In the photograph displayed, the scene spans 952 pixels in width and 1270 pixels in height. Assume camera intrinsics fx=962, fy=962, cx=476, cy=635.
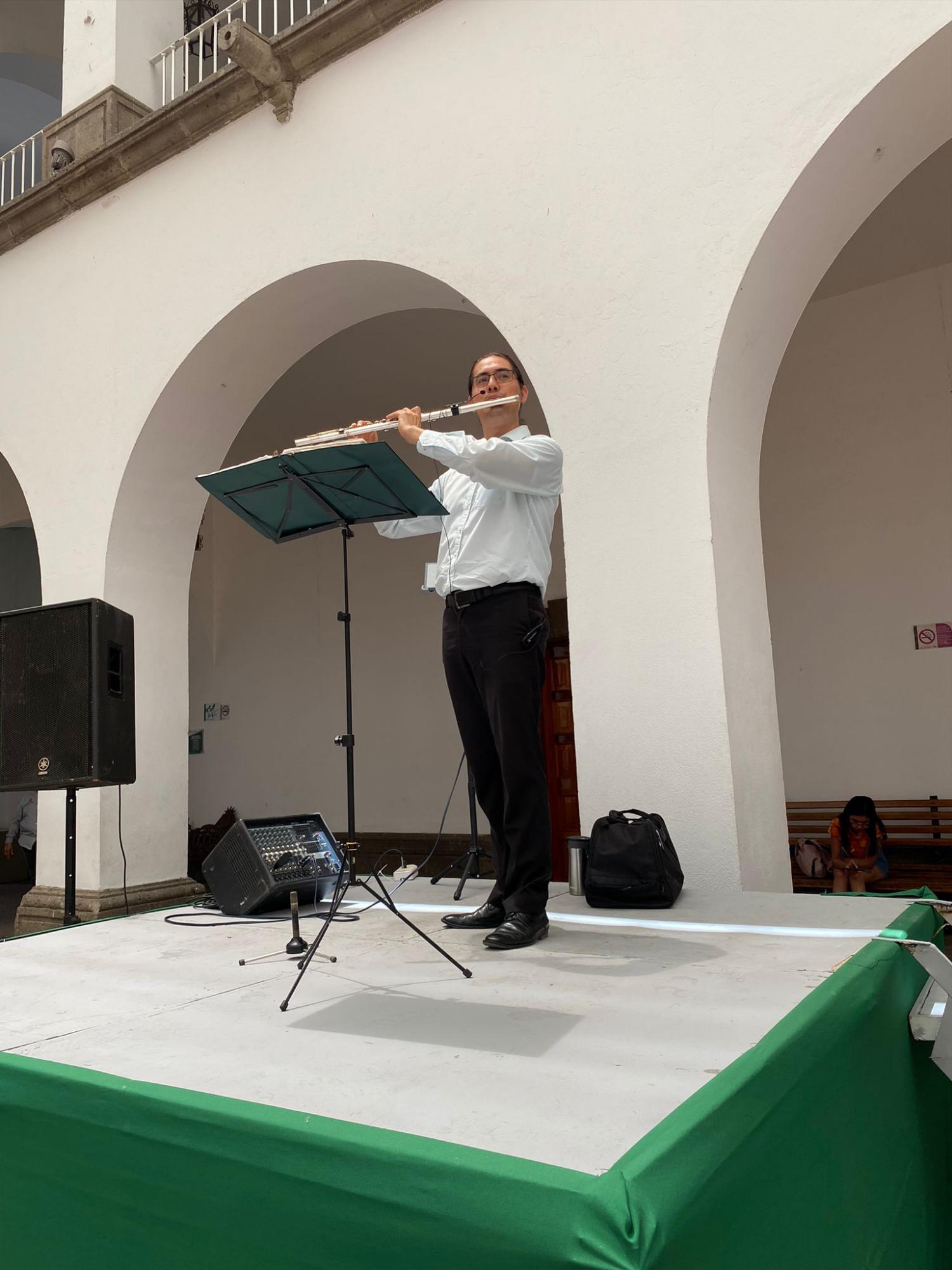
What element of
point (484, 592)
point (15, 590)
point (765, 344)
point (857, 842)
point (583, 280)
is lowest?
point (857, 842)

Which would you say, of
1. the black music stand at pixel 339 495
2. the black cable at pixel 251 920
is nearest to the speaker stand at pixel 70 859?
the black cable at pixel 251 920

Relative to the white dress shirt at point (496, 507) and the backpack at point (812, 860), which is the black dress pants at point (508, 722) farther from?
the backpack at point (812, 860)

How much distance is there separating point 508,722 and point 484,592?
0.38m

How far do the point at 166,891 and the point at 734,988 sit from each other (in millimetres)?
3951

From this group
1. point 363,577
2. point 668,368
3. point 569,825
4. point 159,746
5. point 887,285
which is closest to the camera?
point 668,368

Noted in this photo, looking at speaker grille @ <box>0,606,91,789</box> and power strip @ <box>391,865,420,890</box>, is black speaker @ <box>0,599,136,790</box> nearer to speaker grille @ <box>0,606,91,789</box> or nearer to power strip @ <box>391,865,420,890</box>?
speaker grille @ <box>0,606,91,789</box>

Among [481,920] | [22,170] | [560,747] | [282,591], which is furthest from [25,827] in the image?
[481,920]

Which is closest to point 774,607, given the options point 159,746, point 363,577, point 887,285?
point 887,285

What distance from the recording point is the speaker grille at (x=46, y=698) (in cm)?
337

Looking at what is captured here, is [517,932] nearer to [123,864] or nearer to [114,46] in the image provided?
[123,864]

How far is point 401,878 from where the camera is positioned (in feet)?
13.4

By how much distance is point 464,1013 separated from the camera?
1874mm

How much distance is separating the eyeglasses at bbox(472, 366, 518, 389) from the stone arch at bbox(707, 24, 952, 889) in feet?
2.96

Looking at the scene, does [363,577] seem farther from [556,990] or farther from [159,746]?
[556,990]
